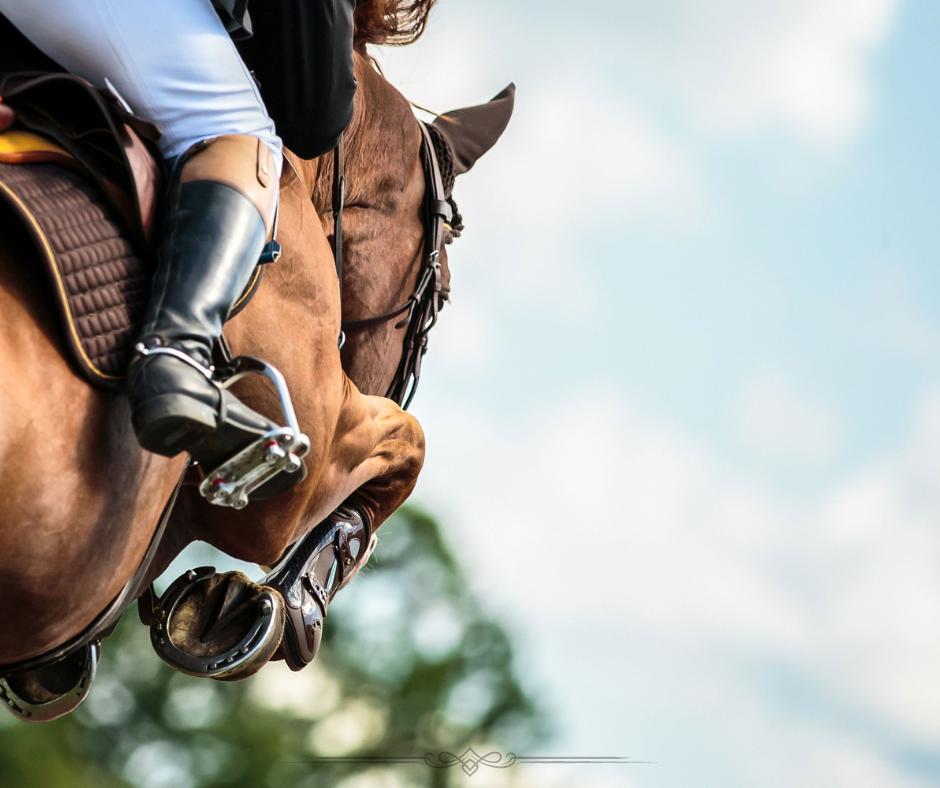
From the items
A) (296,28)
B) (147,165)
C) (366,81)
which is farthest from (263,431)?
(366,81)

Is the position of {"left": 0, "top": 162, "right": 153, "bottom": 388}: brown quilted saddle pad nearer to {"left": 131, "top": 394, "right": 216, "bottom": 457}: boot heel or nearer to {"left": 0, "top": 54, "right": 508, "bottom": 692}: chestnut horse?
{"left": 0, "top": 54, "right": 508, "bottom": 692}: chestnut horse

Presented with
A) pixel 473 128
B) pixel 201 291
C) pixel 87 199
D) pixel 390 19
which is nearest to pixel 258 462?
pixel 201 291

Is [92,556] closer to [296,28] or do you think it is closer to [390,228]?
[296,28]

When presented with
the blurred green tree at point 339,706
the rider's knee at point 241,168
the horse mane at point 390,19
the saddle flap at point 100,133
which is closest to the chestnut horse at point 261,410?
the horse mane at point 390,19

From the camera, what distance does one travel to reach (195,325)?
2.00m

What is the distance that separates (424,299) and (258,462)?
182cm

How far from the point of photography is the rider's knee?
2.20 m

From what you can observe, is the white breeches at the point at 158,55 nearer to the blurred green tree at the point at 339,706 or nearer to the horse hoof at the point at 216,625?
the horse hoof at the point at 216,625

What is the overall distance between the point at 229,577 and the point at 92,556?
0.91 metres

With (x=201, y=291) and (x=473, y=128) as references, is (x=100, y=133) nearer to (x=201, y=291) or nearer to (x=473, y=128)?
(x=201, y=291)

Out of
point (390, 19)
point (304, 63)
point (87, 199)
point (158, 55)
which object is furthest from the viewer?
point (390, 19)

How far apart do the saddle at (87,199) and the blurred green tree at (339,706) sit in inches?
561

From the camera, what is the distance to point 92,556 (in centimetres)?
208

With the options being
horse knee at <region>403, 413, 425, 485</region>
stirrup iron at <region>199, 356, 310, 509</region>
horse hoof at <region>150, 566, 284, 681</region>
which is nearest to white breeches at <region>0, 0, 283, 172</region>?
stirrup iron at <region>199, 356, 310, 509</region>
